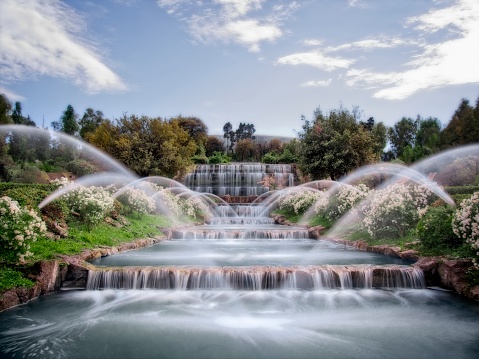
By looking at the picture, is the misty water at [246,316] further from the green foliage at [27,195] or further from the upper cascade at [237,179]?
the upper cascade at [237,179]

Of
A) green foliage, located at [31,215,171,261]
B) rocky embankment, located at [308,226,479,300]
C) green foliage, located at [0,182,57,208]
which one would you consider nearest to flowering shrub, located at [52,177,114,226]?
green foliage, located at [31,215,171,261]

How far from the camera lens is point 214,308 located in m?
8.26

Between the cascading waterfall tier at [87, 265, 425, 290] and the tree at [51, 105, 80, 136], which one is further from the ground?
the tree at [51, 105, 80, 136]

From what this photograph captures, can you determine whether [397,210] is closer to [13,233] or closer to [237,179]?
[13,233]

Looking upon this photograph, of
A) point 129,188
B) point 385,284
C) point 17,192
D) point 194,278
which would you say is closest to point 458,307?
point 385,284

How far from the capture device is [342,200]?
19.7 m

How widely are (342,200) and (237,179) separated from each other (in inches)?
1043

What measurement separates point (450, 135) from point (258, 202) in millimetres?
31898

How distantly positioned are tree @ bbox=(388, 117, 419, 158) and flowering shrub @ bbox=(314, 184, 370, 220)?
6941cm

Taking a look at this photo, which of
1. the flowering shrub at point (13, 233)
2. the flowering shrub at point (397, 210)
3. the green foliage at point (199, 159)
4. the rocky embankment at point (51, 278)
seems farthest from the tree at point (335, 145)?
Answer: the green foliage at point (199, 159)

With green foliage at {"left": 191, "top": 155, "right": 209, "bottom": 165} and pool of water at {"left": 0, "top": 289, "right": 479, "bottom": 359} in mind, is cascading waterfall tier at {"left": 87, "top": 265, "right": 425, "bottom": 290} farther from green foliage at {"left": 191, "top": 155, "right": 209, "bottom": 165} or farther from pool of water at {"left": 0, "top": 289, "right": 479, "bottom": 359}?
green foliage at {"left": 191, "top": 155, "right": 209, "bottom": 165}

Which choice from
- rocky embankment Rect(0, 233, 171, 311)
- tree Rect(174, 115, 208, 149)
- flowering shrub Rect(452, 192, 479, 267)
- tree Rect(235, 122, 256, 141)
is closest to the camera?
rocky embankment Rect(0, 233, 171, 311)

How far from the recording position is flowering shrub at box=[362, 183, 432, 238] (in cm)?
1407

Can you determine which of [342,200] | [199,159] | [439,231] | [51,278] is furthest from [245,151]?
[51,278]
